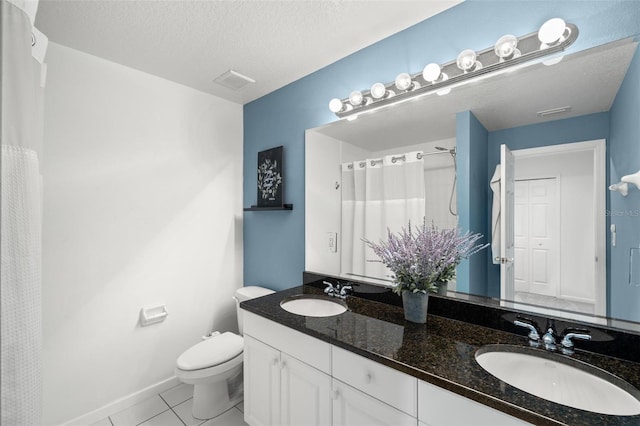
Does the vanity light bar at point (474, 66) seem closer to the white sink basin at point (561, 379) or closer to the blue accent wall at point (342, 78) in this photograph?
the blue accent wall at point (342, 78)

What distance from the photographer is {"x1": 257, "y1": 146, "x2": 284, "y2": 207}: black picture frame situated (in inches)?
92.6

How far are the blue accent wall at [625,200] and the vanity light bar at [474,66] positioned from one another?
0.92 ft

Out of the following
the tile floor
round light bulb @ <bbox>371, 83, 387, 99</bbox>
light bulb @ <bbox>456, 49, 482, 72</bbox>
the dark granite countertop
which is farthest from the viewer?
the tile floor

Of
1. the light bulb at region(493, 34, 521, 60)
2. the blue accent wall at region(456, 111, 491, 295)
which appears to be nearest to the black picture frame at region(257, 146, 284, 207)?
the blue accent wall at region(456, 111, 491, 295)

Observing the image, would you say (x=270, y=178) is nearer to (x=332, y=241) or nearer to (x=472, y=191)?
(x=332, y=241)

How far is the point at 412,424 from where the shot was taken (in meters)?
0.98

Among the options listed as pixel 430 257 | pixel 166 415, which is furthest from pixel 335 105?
pixel 166 415

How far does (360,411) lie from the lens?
113 cm

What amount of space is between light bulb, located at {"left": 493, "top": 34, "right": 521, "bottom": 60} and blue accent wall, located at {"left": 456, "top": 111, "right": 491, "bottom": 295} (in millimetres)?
269

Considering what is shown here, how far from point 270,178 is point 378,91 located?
1.14m

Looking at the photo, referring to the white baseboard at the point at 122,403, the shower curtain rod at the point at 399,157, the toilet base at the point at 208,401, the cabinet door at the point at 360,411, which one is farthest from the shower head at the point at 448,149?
the white baseboard at the point at 122,403

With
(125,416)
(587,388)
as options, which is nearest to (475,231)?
(587,388)

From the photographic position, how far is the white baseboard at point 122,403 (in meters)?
1.85

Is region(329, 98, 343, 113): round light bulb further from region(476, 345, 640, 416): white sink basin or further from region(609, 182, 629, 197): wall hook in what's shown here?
region(476, 345, 640, 416): white sink basin
